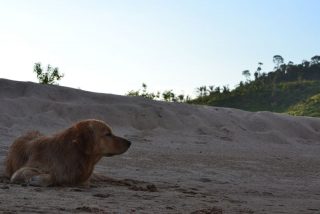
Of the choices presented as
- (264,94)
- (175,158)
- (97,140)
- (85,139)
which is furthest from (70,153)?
(264,94)

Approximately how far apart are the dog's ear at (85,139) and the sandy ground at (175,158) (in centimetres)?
46

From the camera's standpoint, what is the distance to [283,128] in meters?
19.3

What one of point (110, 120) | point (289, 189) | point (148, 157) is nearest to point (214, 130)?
point (110, 120)

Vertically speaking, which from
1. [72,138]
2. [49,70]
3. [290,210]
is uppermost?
[49,70]

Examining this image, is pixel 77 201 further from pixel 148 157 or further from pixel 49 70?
pixel 49 70

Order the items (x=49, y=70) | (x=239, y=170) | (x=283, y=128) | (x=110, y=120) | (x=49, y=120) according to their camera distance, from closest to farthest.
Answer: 1. (x=239, y=170)
2. (x=49, y=120)
3. (x=110, y=120)
4. (x=283, y=128)
5. (x=49, y=70)

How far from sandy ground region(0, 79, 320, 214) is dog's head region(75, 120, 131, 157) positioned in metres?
0.44

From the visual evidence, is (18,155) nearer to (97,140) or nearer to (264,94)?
(97,140)

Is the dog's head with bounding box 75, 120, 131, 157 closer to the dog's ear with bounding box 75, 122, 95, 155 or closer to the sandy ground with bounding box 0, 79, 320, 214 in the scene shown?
the dog's ear with bounding box 75, 122, 95, 155

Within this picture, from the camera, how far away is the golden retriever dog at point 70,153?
7746 mm

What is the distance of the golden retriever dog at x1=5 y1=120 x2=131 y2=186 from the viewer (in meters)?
7.75

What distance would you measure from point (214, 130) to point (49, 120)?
14.1 ft

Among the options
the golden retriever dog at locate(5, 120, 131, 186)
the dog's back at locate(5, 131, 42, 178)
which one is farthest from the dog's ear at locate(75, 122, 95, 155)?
the dog's back at locate(5, 131, 42, 178)

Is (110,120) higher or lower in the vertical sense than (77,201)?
higher
